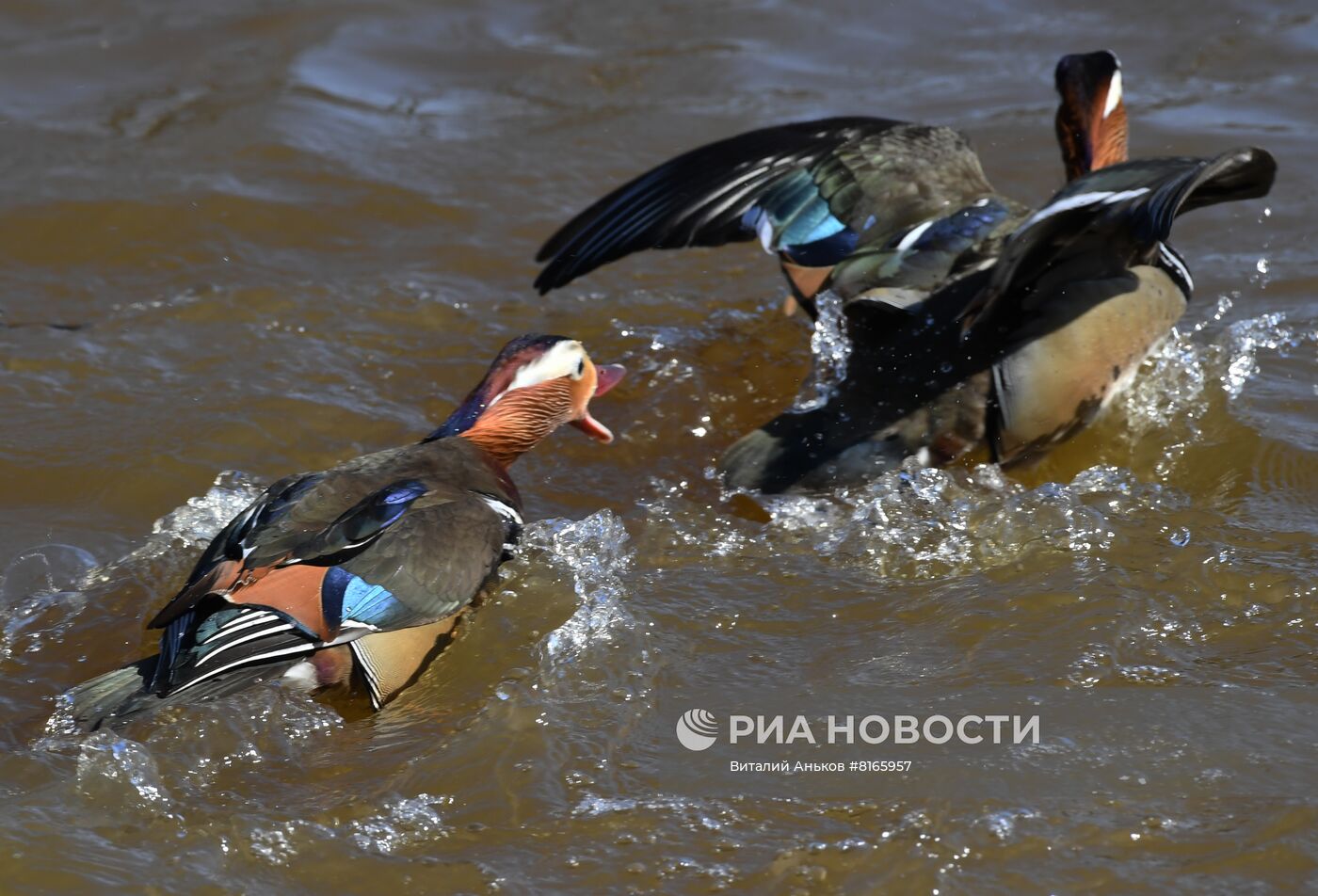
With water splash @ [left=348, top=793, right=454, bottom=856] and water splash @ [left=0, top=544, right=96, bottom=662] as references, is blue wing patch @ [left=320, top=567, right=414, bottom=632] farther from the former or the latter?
water splash @ [left=0, top=544, right=96, bottom=662]

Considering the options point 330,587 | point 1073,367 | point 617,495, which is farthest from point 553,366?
point 1073,367

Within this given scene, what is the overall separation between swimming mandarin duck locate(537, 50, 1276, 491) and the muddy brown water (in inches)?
6.5

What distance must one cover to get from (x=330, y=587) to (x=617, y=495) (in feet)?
4.01

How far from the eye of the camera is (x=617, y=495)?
4.26 meters

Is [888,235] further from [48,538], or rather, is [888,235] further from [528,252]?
[48,538]

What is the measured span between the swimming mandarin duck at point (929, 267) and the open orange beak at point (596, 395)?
1.32 ft

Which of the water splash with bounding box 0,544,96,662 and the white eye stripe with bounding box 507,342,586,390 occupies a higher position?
the white eye stripe with bounding box 507,342,586,390

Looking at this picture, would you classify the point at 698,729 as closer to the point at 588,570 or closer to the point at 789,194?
the point at 588,570

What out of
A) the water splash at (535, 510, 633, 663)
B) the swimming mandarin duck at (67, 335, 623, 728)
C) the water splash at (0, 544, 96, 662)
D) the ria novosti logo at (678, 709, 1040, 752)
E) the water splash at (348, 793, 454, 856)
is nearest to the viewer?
the water splash at (348, 793, 454, 856)

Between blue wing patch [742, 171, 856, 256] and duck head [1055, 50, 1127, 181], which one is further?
duck head [1055, 50, 1127, 181]

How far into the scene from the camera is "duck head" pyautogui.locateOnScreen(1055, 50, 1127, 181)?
4.96 metres

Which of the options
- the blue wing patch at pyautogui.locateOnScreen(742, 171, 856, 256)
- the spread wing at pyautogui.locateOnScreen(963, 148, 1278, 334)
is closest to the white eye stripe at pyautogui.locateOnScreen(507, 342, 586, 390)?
the blue wing patch at pyautogui.locateOnScreen(742, 171, 856, 256)

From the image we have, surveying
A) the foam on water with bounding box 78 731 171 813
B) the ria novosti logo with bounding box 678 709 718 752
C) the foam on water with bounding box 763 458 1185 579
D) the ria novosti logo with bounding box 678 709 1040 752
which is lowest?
the foam on water with bounding box 78 731 171 813

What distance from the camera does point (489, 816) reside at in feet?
9.23
